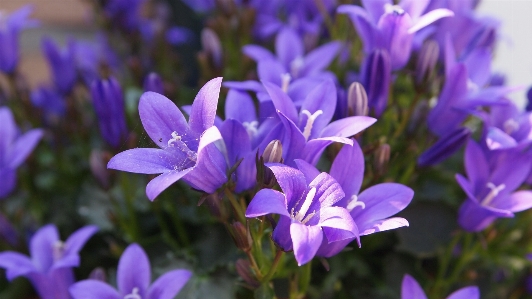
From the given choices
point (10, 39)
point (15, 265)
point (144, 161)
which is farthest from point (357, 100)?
point (10, 39)

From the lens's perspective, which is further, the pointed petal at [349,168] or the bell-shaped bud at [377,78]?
the bell-shaped bud at [377,78]

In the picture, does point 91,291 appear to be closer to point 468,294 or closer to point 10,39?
point 468,294

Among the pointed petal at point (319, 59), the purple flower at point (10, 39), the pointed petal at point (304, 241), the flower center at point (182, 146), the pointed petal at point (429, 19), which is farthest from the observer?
the purple flower at point (10, 39)

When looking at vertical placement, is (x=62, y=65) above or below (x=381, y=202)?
above

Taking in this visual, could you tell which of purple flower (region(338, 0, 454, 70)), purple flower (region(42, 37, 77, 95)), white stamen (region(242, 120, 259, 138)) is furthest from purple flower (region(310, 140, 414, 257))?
purple flower (region(42, 37, 77, 95))

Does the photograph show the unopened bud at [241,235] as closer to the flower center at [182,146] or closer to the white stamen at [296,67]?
the flower center at [182,146]

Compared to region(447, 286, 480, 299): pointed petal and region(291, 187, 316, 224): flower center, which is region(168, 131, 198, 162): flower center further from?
region(447, 286, 480, 299): pointed petal

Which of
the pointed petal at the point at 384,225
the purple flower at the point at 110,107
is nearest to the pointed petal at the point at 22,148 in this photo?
the purple flower at the point at 110,107
